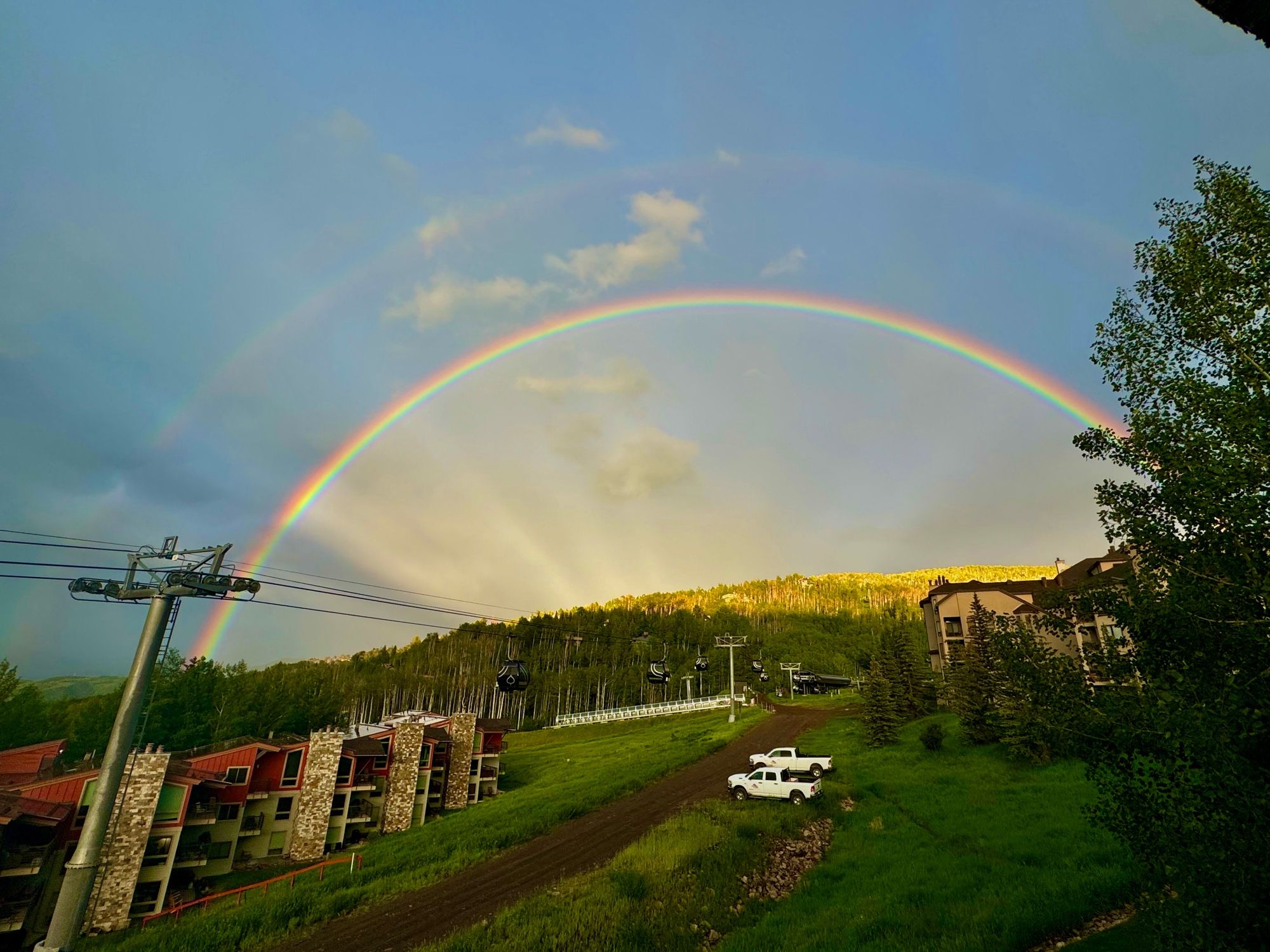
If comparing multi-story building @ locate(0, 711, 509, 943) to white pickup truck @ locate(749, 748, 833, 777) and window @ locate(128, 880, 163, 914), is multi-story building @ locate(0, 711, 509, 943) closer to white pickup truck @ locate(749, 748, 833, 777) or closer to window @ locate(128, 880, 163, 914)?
window @ locate(128, 880, 163, 914)

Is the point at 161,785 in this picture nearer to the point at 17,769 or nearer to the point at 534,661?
the point at 17,769

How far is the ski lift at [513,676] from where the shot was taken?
3244cm

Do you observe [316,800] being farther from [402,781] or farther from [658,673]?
[658,673]

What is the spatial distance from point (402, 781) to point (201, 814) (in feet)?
49.4

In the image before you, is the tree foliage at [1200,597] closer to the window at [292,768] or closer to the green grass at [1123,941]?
the green grass at [1123,941]

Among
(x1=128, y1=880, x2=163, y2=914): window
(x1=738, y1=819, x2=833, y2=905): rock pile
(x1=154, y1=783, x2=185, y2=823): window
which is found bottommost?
(x1=128, y1=880, x2=163, y2=914): window

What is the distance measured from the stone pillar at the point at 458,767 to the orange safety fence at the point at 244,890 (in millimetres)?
23376

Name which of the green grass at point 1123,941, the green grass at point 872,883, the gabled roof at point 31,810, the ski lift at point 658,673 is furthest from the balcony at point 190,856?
the green grass at point 1123,941

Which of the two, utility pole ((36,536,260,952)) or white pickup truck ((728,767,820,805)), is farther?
white pickup truck ((728,767,820,805))

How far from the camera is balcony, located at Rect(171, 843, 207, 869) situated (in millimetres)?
39375

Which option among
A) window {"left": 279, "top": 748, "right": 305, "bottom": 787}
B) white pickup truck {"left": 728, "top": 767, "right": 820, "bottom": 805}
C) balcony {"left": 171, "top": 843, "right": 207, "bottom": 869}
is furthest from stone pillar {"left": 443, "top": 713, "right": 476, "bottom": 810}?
white pickup truck {"left": 728, "top": 767, "right": 820, "bottom": 805}

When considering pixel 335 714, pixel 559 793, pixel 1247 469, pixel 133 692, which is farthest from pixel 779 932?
pixel 335 714

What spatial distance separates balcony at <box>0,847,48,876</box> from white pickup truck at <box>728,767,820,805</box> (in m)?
40.2

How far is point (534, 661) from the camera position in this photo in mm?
176875
